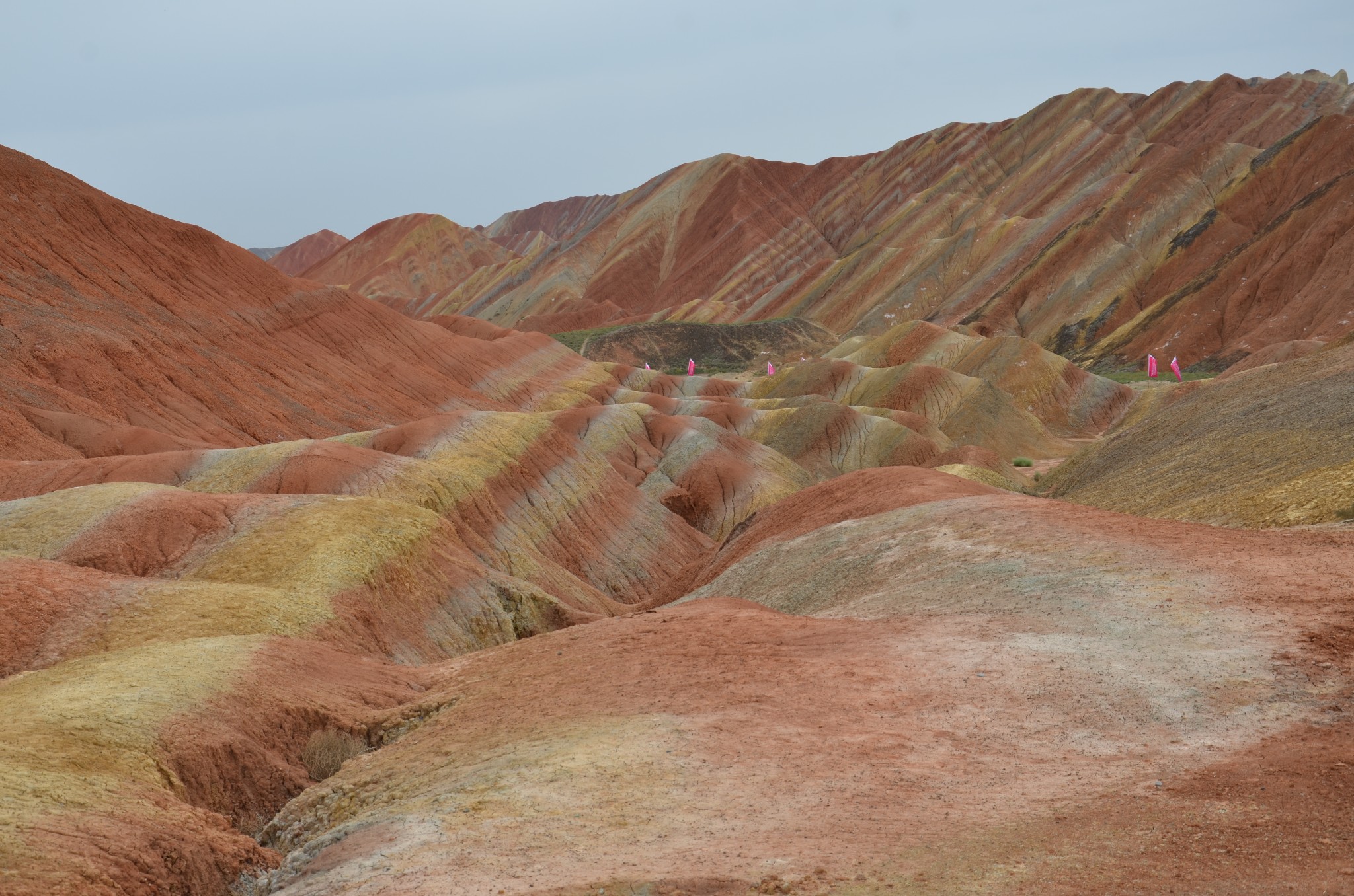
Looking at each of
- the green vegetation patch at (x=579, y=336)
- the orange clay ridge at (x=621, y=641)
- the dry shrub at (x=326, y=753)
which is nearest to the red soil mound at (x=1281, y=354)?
the orange clay ridge at (x=621, y=641)

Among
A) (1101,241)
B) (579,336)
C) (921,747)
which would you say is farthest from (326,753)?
(579,336)

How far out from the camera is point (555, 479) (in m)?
47.3

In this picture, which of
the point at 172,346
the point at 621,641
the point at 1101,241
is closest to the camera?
the point at 621,641

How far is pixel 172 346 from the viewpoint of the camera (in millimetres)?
63875

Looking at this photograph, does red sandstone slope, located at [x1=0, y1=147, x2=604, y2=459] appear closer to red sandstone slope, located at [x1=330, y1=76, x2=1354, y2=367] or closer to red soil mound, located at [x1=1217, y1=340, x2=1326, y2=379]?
red soil mound, located at [x1=1217, y1=340, x2=1326, y2=379]

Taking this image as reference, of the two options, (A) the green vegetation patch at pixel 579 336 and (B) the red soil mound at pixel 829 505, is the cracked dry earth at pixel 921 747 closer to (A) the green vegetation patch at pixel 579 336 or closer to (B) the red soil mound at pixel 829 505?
(B) the red soil mound at pixel 829 505

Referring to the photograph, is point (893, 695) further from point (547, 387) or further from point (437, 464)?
point (547, 387)

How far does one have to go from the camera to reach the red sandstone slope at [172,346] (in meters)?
53.1

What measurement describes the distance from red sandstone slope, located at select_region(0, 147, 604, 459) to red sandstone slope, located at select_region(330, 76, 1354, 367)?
67.7m

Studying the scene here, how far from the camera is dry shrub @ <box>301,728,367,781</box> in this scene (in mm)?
17109

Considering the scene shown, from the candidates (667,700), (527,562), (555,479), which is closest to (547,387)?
(555,479)

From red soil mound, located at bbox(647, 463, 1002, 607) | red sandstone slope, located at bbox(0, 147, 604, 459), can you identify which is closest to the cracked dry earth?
red soil mound, located at bbox(647, 463, 1002, 607)

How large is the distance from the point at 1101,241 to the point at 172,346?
107 metres

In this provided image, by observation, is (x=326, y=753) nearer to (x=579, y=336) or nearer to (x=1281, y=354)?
(x=1281, y=354)
